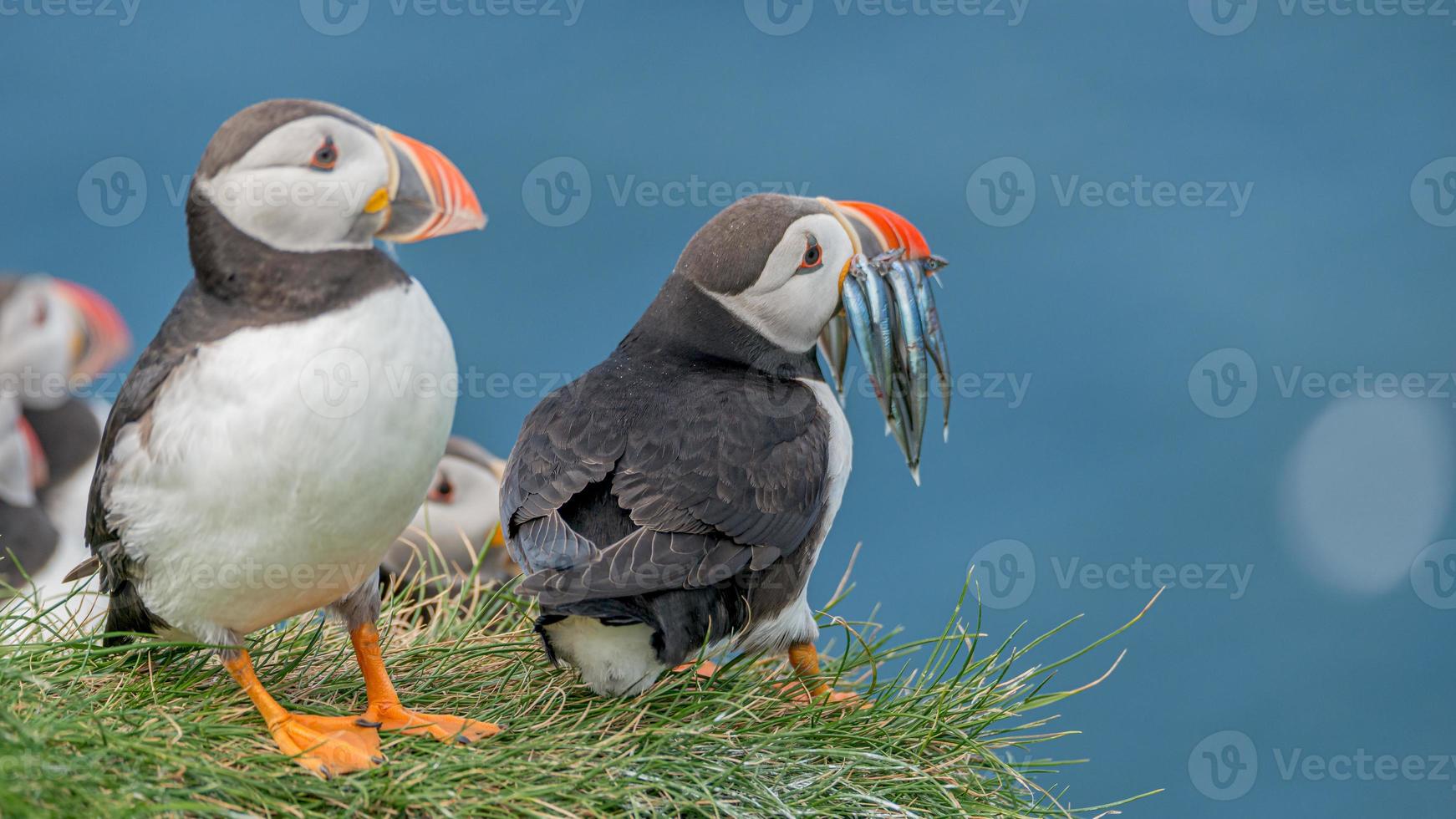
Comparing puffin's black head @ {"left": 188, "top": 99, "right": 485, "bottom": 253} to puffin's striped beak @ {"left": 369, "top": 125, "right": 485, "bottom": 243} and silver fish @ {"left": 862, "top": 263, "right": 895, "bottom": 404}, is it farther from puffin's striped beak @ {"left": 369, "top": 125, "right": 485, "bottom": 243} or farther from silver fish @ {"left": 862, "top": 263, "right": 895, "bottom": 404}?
silver fish @ {"left": 862, "top": 263, "right": 895, "bottom": 404}

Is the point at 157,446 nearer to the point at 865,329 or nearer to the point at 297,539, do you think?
the point at 297,539

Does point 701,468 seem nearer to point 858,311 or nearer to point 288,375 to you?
point 858,311

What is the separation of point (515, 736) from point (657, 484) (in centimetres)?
53

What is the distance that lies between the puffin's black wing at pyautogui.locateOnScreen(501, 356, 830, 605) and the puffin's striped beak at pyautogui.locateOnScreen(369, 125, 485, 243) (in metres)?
0.59

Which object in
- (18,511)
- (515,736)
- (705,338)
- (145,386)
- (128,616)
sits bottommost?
(18,511)

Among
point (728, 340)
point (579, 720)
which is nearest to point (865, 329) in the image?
point (728, 340)

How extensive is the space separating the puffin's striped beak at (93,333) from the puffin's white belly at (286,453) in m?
4.92

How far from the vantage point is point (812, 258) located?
3.07m

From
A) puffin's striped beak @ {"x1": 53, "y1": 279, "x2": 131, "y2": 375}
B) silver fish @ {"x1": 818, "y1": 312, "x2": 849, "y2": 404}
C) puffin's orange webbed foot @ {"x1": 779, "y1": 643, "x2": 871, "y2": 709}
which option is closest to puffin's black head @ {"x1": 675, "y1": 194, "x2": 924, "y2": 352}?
silver fish @ {"x1": 818, "y1": 312, "x2": 849, "y2": 404}

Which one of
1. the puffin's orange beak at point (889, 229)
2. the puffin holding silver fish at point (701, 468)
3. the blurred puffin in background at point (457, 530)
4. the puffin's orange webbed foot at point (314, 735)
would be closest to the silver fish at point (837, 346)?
the puffin holding silver fish at point (701, 468)

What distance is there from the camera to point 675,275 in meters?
3.17

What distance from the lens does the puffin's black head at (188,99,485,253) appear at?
7.43ft

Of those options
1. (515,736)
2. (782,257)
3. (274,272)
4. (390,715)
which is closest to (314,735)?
(390,715)

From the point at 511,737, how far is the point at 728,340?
0.92m
